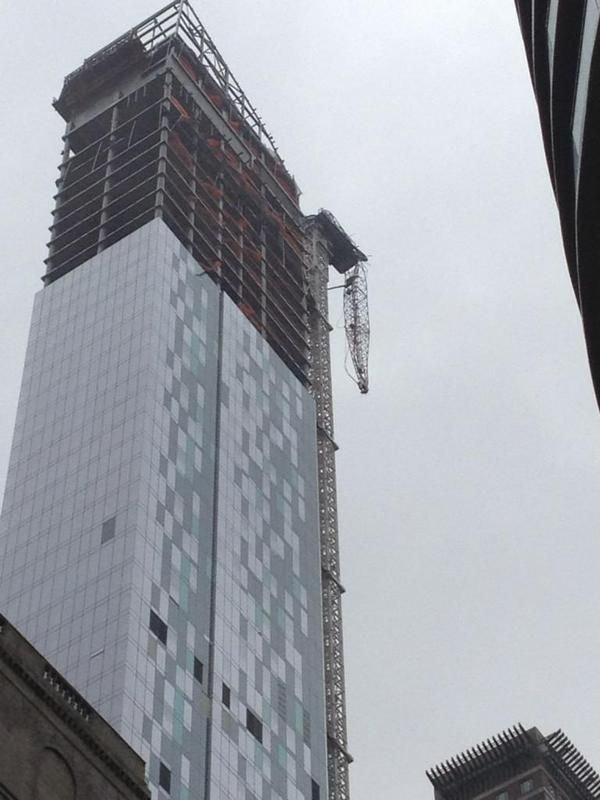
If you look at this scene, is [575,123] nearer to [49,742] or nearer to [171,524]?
[49,742]

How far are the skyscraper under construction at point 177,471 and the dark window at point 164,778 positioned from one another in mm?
300

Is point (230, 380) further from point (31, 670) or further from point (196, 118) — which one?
point (31, 670)

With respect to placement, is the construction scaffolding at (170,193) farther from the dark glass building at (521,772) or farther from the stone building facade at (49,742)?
the stone building facade at (49,742)

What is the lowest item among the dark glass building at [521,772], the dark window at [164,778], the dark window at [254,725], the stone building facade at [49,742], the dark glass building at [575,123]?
the stone building facade at [49,742]

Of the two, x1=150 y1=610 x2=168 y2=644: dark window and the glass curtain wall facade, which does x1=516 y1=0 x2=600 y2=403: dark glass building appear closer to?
the glass curtain wall facade

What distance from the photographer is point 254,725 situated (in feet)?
461

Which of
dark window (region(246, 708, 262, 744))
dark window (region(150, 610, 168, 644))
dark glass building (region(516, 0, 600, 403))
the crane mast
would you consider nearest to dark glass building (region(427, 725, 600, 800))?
the crane mast

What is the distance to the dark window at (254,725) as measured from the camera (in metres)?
140

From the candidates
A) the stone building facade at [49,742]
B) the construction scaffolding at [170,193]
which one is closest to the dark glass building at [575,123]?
the stone building facade at [49,742]

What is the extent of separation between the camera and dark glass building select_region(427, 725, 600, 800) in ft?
576

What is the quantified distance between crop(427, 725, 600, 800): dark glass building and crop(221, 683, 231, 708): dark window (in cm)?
4847

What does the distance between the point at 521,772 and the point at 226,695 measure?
169 ft

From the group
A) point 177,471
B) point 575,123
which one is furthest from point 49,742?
point 177,471

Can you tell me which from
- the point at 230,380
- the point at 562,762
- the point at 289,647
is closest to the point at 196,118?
the point at 230,380
